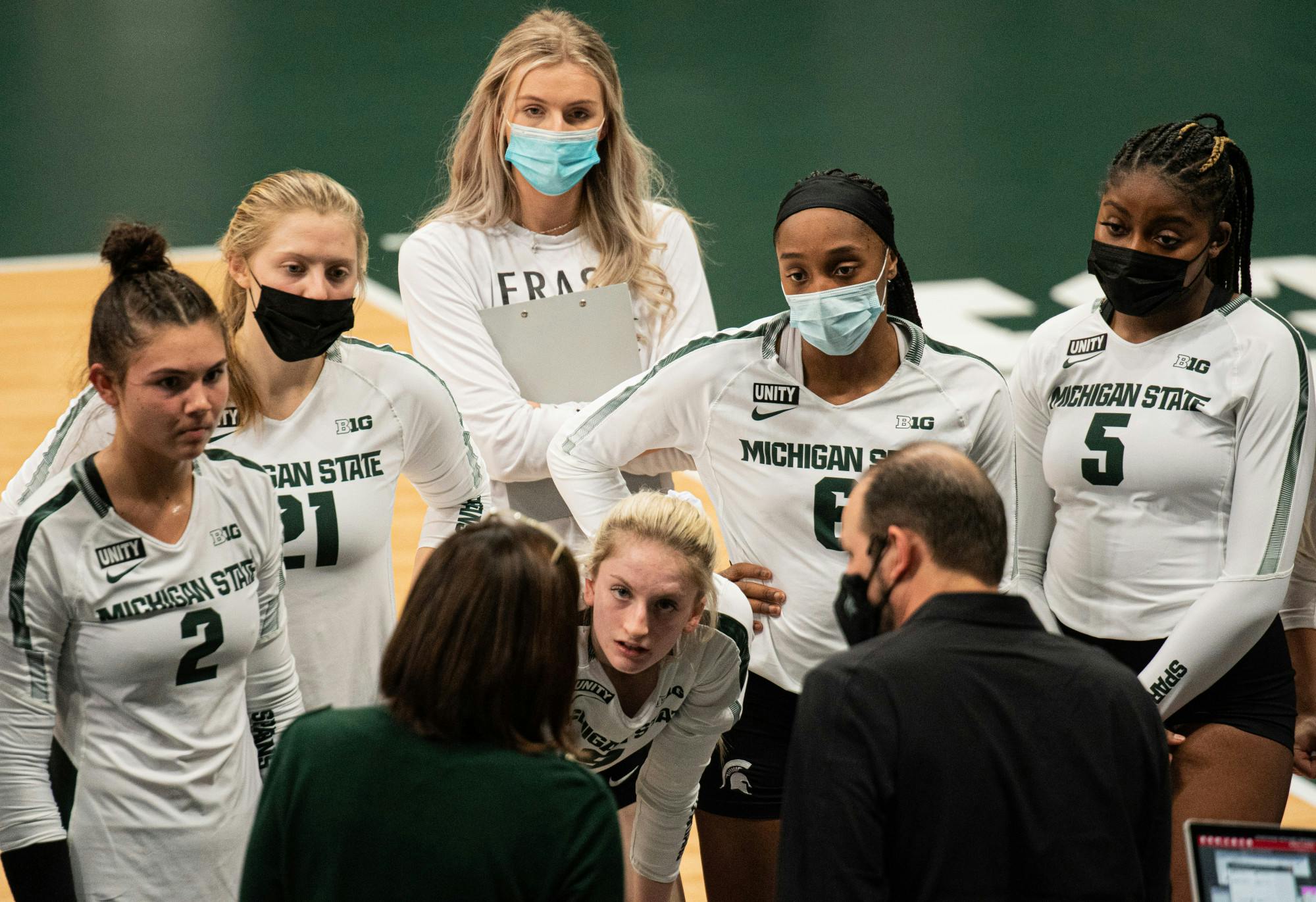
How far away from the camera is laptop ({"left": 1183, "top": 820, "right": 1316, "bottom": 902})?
1776 mm

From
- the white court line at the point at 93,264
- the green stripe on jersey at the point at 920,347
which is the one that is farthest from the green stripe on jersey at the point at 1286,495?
the white court line at the point at 93,264

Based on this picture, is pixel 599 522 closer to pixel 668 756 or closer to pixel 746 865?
pixel 668 756

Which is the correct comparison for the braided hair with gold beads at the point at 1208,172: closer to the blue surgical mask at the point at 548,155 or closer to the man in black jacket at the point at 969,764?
the blue surgical mask at the point at 548,155

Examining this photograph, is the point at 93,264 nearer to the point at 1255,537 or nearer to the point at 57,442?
the point at 57,442

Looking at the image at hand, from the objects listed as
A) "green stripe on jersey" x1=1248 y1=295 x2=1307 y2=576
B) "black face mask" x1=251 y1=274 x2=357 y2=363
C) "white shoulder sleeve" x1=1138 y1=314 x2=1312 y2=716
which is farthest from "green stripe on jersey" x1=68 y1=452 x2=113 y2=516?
"green stripe on jersey" x1=1248 y1=295 x2=1307 y2=576

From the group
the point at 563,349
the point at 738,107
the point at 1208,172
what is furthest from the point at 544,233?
the point at 738,107

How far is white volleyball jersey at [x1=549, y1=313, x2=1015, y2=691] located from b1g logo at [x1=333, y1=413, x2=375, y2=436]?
1.45ft

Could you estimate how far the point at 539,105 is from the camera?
3.40 meters

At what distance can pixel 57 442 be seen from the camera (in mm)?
2633

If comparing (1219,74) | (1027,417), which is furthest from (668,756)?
(1219,74)

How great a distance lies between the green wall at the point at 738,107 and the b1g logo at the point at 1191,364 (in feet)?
13.5

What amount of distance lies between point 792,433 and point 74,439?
1.30 meters

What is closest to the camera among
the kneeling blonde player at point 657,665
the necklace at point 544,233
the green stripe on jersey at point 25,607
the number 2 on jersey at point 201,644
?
the green stripe on jersey at point 25,607

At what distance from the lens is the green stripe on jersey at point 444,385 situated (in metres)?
2.97
